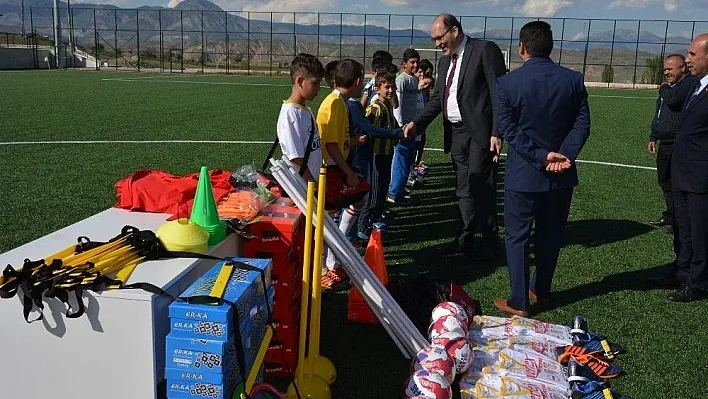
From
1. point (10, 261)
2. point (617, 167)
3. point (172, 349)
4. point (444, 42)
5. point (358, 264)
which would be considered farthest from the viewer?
point (617, 167)

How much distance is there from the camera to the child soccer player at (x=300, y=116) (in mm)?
4160

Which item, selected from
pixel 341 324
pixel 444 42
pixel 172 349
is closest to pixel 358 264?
pixel 341 324

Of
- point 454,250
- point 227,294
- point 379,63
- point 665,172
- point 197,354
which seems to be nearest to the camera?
point 197,354

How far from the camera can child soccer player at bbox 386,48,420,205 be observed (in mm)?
7707

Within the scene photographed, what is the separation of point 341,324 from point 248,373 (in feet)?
5.13

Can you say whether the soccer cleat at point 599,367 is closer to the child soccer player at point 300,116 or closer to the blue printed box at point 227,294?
the blue printed box at point 227,294

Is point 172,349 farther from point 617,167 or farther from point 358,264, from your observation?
point 617,167

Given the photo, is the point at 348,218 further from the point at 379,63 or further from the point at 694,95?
the point at 694,95

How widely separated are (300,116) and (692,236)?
319cm

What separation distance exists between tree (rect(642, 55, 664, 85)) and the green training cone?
3849cm

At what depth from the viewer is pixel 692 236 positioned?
4758mm

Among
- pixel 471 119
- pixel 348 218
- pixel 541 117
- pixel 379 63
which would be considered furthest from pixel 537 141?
pixel 379 63

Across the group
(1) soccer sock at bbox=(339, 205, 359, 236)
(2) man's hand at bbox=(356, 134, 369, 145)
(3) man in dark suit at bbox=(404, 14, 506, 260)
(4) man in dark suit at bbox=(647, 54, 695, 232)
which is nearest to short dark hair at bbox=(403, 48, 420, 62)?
(3) man in dark suit at bbox=(404, 14, 506, 260)

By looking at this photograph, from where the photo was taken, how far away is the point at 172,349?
2.50 meters
